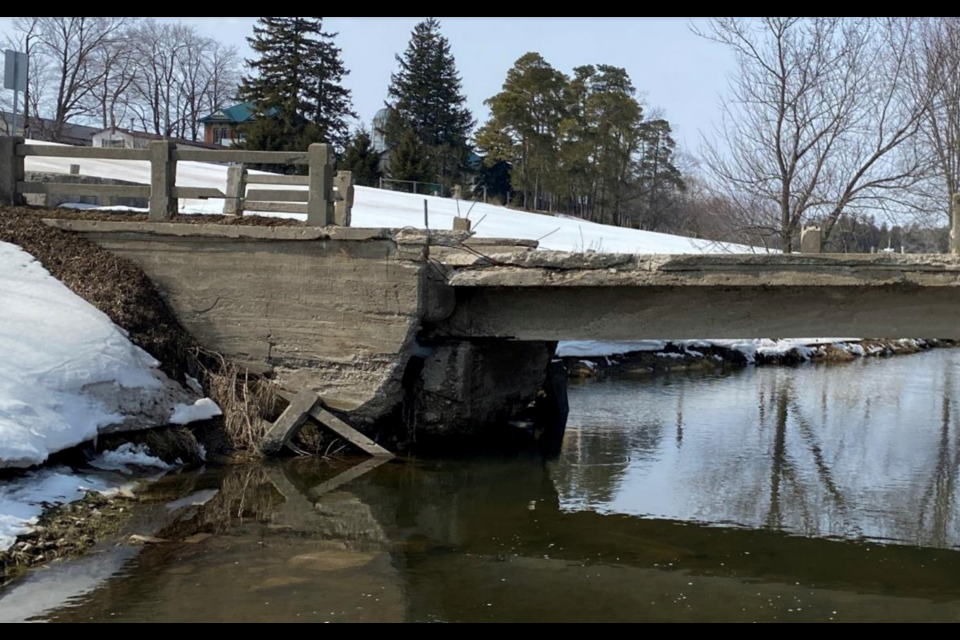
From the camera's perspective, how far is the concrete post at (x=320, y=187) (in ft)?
40.8

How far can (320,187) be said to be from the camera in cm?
1258

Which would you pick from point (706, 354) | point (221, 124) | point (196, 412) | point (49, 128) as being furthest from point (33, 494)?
point (221, 124)

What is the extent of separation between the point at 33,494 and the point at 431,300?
536cm

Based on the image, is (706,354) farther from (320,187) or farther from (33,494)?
(33,494)

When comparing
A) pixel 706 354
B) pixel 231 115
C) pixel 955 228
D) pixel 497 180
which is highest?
pixel 231 115

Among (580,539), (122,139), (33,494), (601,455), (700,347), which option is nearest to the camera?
(33,494)

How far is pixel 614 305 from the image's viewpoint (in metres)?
12.7

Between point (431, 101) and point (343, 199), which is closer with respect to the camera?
point (343, 199)

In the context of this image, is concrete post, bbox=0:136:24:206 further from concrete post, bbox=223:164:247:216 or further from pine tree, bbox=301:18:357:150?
pine tree, bbox=301:18:357:150

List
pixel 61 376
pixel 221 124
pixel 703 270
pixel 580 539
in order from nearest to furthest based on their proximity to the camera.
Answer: pixel 580 539, pixel 61 376, pixel 703 270, pixel 221 124

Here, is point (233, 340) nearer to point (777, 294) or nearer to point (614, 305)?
point (614, 305)

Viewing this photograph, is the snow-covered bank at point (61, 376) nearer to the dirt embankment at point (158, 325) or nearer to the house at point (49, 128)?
the dirt embankment at point (158, 325)

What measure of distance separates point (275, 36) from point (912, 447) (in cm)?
4270
